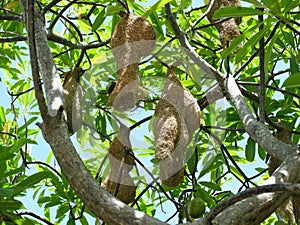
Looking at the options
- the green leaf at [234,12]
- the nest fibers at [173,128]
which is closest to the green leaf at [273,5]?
the green leaf at [234,12]

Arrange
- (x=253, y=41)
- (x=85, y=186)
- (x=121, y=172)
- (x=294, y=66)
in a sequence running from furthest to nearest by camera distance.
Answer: (x=294, y=66)
(x=121, y=172)
(x=253, y=41)
(x=85, y=186)

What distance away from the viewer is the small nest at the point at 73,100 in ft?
4.73

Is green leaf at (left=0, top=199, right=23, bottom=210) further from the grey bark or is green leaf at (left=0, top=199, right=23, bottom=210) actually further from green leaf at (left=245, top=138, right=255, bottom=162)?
green leaf at (left=245, top=138, right=255, bottom=162)

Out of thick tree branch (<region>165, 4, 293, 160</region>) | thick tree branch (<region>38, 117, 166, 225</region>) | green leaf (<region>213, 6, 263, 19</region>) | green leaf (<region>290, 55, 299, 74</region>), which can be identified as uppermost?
green leaf (<region>290, 55, 299, 74</region>)

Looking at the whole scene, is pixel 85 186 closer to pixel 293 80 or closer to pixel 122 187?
pixel 122 187

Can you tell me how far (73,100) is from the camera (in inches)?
59.2

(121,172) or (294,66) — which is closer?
(121,172)

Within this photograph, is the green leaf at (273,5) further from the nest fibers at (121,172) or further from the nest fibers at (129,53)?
the nest fibers at (121,172)

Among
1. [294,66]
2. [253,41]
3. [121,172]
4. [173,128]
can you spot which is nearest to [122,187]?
[121,172]

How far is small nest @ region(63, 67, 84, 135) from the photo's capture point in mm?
1442

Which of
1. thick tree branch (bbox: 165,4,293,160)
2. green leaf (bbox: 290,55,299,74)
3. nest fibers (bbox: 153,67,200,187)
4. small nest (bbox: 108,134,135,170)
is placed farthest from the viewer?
green leaf (bbox: 290,55,299,74)

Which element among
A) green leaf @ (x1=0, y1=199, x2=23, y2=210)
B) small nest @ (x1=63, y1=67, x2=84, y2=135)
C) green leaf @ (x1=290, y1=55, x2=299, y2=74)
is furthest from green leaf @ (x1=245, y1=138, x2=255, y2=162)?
green leaf @ (x1=0, y1=199, x2=23, y2=210)

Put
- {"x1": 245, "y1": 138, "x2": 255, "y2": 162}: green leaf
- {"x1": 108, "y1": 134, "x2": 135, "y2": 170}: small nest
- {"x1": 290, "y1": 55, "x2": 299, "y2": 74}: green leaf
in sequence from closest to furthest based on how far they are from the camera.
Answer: {"x1": 108, "y1": 134, "x2": 135, "y2": 170}: small nest, {"x1": 290, "y1": 55, "x2": 299, "y2": 74}: green leaf, {"x1": 245, "y1": 138, "x2": 255, "y2": 162}: green leaf

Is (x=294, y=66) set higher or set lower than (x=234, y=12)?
higher
